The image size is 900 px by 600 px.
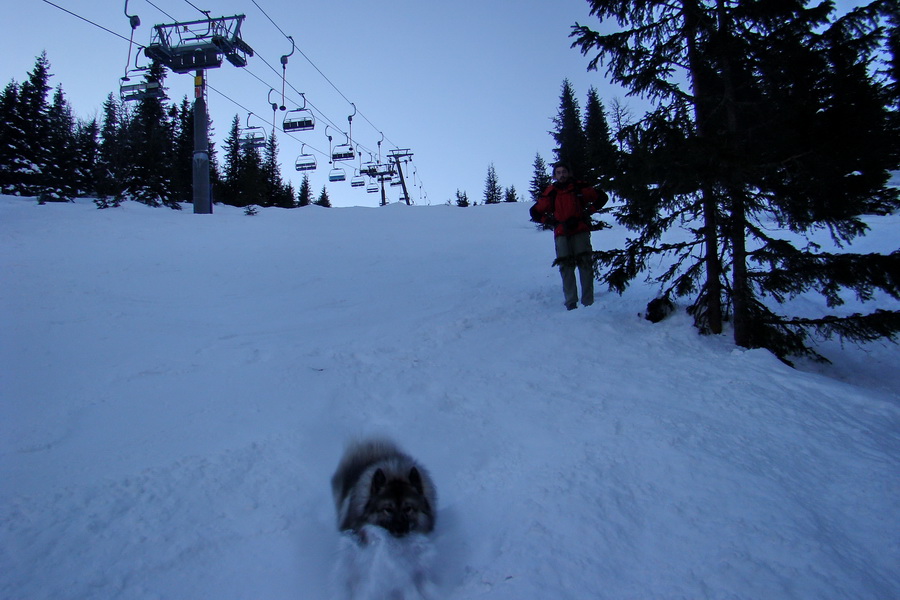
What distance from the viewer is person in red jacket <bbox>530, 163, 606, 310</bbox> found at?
297 inches

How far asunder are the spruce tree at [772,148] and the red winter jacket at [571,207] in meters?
1.68

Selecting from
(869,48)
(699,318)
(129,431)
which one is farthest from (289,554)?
(869,48)

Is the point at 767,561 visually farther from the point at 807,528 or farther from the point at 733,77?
the point at 733,77

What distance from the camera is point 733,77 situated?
5414 mm

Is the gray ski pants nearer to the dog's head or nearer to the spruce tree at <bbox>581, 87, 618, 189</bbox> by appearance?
the spruce tree at <bbox>581, 87, 618, 189</bbox>

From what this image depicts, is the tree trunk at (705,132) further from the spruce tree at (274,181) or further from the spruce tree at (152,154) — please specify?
the spruce tree at (274,181)

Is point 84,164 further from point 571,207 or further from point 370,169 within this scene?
point 571,207

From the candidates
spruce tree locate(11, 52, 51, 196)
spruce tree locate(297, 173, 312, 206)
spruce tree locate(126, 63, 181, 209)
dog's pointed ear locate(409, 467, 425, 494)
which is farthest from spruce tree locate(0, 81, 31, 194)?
dog's pointed ear locate(409, 467, 425, 494)

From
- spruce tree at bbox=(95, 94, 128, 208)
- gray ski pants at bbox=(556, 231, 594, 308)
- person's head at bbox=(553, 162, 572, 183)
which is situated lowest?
gray ski pants at bbox=(556, 231, 594, 308)

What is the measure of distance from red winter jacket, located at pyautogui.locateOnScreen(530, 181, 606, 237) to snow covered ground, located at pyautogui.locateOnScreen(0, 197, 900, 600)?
152cm

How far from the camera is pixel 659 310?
642 cm

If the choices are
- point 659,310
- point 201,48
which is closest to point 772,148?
point 659,310

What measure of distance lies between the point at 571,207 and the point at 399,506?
6226mm

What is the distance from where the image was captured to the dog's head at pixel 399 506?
2754 mm
